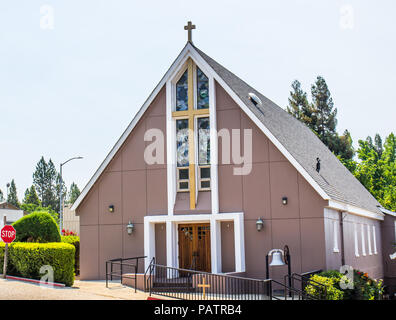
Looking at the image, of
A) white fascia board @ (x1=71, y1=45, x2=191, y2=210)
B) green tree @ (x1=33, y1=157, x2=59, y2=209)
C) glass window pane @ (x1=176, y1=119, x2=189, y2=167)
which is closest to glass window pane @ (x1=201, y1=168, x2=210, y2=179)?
glass window pane @ (x1=176, y1=119, x2=189, y2=167)

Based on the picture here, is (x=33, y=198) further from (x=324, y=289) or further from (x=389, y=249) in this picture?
(x=324, y=289)

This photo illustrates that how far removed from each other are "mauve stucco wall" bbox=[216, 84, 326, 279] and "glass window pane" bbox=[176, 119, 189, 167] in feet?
4.69

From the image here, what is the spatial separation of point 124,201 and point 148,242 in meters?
2.04

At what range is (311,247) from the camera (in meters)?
20.8

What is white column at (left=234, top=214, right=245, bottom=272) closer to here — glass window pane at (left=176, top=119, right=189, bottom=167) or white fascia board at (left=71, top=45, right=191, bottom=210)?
glass window pane at (left=176, top=119, right=189, bottom=167)

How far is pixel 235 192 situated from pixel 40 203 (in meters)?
87.6

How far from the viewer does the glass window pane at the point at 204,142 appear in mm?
22594

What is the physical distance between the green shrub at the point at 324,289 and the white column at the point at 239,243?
124 inches

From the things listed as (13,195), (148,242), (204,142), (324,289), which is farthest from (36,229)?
(13,195)

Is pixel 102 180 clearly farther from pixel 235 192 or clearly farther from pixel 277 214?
pixel 277 214

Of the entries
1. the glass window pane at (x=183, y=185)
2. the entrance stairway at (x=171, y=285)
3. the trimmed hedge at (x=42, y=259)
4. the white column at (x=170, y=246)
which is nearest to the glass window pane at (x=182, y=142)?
the glass window pane at (x=183, y=185)

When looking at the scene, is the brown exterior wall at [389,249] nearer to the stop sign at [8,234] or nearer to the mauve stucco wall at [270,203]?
the mauve stucco wall at [270,203]

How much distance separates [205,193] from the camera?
22.6 m

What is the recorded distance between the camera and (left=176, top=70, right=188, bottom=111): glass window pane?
23.1 m
